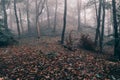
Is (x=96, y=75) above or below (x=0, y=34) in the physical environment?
below

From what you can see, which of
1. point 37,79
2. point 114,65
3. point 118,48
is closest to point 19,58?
point 37,79

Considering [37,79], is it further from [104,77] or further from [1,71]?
[104,77]

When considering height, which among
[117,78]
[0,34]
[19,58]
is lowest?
[117,78]

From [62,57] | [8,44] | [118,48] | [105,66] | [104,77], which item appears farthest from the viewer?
[8,44]

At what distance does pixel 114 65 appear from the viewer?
14648 millimetres

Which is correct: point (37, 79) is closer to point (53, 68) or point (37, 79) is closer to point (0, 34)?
point (53, 68)

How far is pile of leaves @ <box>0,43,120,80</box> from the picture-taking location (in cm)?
1173

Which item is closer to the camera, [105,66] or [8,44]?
[105,66]

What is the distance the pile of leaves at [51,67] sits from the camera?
11.7 m

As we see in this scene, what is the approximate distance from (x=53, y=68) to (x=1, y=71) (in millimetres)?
3185

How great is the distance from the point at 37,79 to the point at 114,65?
6.20m

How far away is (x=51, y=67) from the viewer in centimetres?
1317

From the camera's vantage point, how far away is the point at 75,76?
11906 millimetres

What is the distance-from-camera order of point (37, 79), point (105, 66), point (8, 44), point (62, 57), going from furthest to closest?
point (8, 44) → point (62, 57) → point (105, 66) → point (37, 79)
